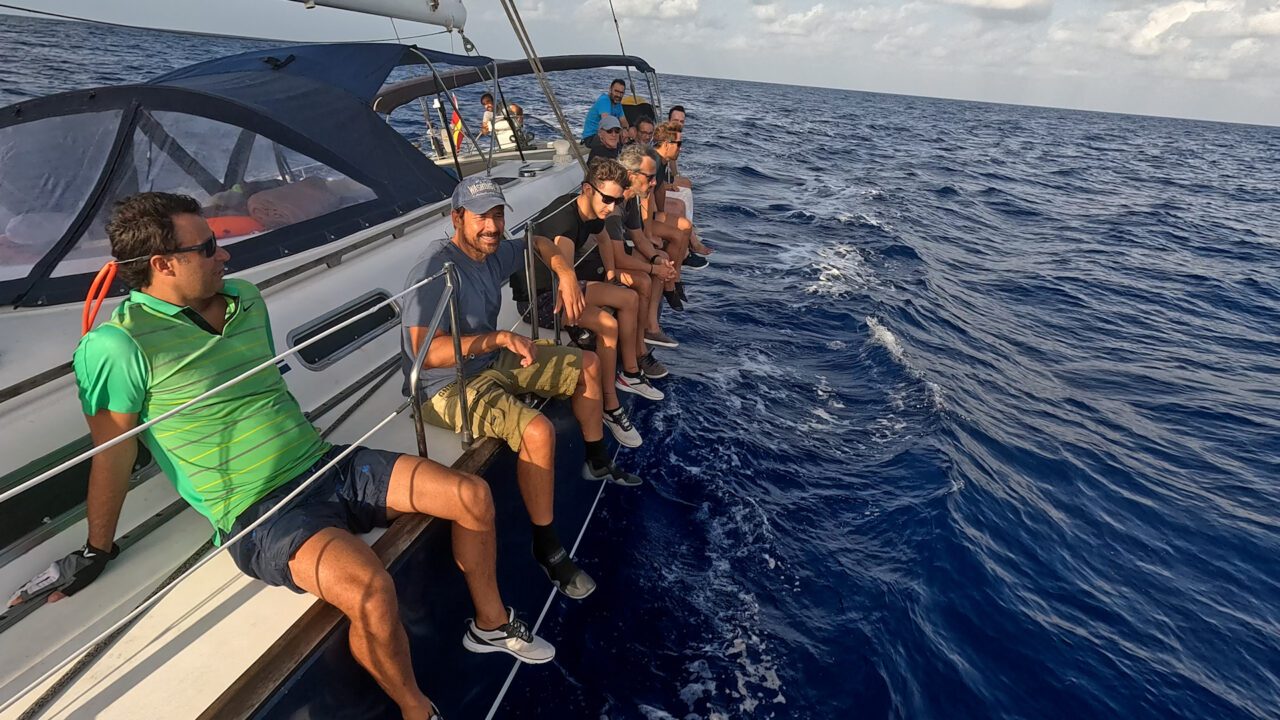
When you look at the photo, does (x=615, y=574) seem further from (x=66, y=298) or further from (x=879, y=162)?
(x=879, y=162)

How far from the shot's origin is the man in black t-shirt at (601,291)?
3504 mm

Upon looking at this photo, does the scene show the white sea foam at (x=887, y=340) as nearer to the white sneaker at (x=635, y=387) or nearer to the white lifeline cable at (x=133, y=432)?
the white sneaker at (x=635, y=387)

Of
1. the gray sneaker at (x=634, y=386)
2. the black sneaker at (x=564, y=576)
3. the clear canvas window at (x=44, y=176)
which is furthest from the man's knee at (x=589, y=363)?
the clear canvas window at (x=44, y=176)

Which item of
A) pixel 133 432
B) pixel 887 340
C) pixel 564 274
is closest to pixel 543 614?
pixel 564 274

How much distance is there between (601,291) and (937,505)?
2839 mm

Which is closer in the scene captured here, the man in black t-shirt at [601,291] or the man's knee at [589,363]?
the man's knee at [589,363]

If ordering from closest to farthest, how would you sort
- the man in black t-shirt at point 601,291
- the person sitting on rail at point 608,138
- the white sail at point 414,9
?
1. the white sail at point 414,9
2. the man in black t-shirt at point 601,291
3. the person sitting on rail at point 608,138

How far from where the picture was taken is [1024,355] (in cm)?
725

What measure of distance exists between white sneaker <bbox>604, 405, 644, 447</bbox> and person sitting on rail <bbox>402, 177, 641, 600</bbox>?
2.35ft

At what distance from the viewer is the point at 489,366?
9.37 feet

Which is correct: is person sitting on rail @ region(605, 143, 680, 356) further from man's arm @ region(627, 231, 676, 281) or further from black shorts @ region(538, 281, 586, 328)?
black shorts @ region(538, 281, 586, 328)

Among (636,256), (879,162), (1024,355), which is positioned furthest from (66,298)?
(879,162)

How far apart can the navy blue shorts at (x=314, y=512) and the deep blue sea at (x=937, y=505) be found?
1.33 m

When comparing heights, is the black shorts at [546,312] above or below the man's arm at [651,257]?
below
